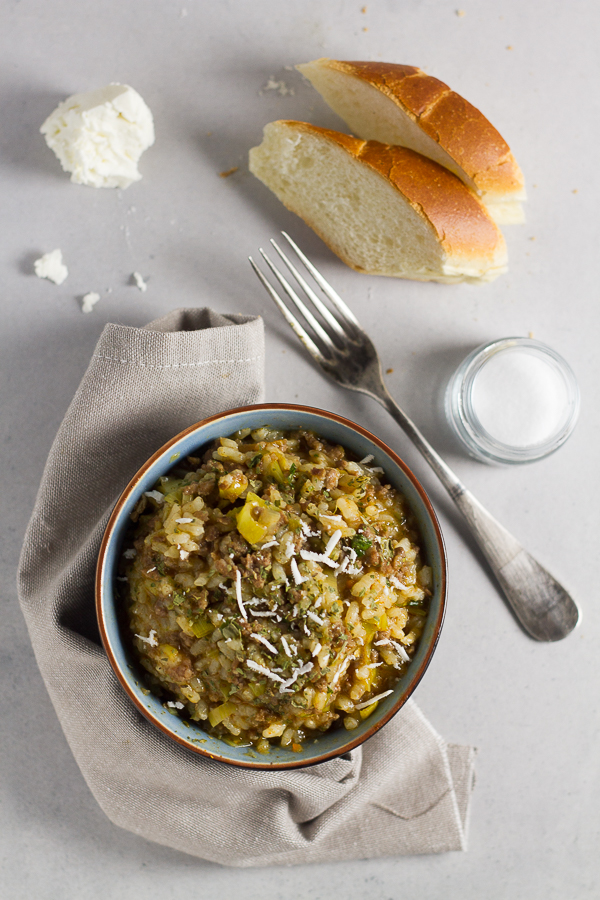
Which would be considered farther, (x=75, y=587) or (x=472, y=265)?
(x=472, y=265)

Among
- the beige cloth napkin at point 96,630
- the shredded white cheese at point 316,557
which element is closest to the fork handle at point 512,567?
the beige cloth napkin at point 96,630

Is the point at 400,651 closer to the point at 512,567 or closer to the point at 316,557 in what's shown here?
the point at 316,557

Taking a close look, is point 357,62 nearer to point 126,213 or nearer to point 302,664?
point 126,213

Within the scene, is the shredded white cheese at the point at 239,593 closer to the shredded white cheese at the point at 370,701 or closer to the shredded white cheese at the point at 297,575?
the shredded white cheese at the point at 297,575

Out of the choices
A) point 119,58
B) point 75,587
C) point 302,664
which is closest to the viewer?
point 302,664

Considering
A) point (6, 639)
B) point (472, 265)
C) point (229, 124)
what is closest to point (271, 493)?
point (472, 265)

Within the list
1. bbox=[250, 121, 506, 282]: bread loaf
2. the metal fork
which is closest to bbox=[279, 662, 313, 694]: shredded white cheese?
the metal fork

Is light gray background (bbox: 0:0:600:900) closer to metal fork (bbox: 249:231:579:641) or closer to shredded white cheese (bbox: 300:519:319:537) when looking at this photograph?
metal fork (bbox: 249:231:579:641)
